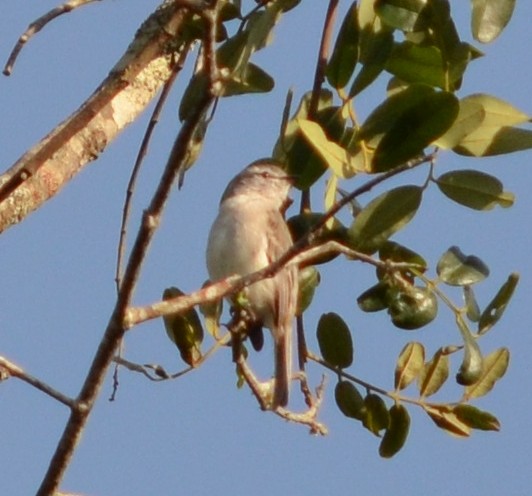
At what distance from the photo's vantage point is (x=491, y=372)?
320cm

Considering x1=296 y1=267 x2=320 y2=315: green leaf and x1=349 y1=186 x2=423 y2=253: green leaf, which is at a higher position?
x1=296 y1=267 x2=320 y2=315: green leaf

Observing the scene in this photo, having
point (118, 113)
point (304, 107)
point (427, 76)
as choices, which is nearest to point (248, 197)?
point (118, 113)

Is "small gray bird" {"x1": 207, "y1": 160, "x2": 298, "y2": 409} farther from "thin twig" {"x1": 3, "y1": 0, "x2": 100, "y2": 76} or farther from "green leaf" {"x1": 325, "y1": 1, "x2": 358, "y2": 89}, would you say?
"thin twig" {"x1": 3, "y1": 0, "x2": 100, "y2": 76}

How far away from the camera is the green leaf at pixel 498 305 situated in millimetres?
3053

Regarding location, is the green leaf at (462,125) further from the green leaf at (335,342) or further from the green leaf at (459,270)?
the green leaf at (335,342)

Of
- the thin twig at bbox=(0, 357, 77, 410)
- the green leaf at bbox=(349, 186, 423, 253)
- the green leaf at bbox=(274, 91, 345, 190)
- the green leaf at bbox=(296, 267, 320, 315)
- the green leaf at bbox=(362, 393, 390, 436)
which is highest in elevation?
the green leaf at bbox=(274, 91, 345, 190)

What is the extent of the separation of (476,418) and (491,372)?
5.1 inches

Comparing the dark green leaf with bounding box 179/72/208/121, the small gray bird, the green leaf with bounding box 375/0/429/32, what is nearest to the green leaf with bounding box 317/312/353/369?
the dark green leaf with bounding box 179/72/208/121

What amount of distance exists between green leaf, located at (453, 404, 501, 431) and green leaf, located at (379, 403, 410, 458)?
0.47 ft

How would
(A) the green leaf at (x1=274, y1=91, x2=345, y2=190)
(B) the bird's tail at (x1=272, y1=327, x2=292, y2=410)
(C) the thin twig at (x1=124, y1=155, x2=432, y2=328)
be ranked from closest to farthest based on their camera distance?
(C) the thin twig at (x1=124, y1=155, x2=432, y2=328) → (A) the green leaf at (x1=274, y1=91, x2=345, y2=190) → (B) the bird's tail at (x1=272, y1=327, x2=292, y2=410)

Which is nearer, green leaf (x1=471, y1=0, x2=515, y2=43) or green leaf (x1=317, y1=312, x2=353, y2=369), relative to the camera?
green leaf (x1=471, y1=0, x2=515, y2=43)

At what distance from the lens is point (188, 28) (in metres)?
3.50

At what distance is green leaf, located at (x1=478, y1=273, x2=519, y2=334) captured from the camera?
3.05m

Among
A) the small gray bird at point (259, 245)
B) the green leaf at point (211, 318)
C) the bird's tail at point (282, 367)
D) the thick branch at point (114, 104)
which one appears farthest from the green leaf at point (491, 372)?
the small gray bird at point (259, 245)
